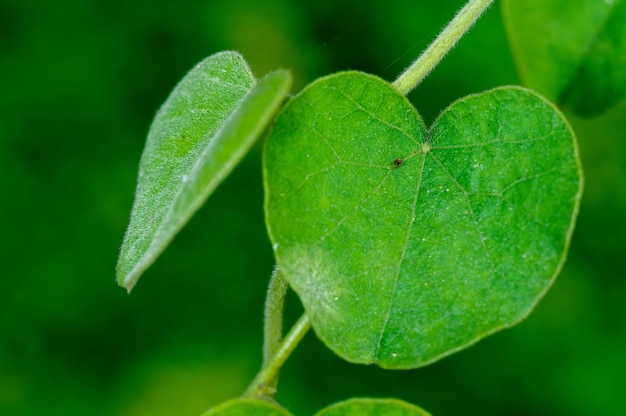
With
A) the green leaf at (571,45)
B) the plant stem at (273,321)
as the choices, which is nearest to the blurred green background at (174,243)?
the green leaf at (571,45)

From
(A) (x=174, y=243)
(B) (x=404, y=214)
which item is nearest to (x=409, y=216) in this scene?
(B) (x=404, y=214)

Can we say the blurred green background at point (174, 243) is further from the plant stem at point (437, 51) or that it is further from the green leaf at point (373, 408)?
the green leaf at point (373, 408)

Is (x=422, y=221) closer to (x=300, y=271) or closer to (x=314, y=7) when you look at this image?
(x=300, y=271)

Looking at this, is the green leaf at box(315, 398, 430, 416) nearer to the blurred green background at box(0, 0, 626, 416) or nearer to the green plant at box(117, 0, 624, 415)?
the green plant at box(117, 0, 624, 415)

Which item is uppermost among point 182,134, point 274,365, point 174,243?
point 182,134

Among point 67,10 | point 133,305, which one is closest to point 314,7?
point 67,10

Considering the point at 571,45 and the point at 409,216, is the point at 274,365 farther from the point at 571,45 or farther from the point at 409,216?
the point at 571,45

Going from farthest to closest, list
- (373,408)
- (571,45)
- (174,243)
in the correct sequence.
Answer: (174,243), (571,45), (373,408)
